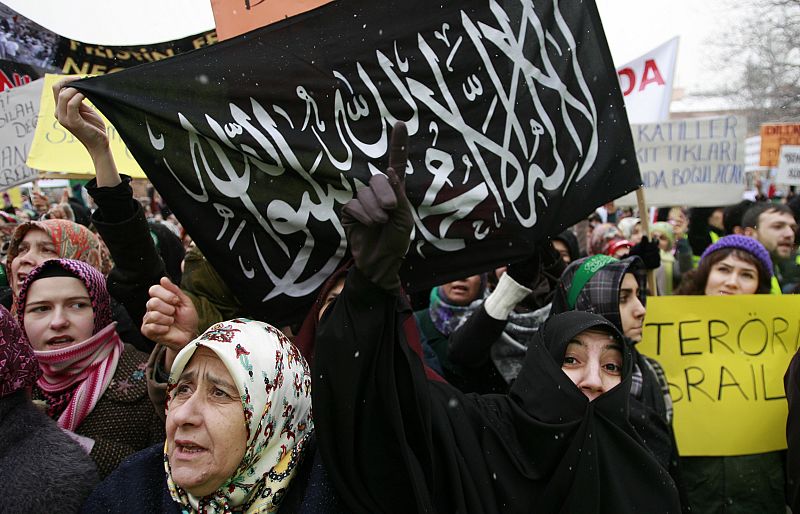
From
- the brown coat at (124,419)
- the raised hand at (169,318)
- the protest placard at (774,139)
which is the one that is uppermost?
the raised hand at (169,318)

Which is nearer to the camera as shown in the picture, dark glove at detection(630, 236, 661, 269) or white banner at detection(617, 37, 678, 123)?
dark glove at detection(630, 236, 661, 269)

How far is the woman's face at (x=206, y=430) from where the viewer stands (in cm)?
179

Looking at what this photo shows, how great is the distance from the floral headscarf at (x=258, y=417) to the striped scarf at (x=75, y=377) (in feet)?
2.08

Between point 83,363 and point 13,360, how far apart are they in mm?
439

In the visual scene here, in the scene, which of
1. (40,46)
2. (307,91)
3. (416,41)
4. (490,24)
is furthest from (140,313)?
(40,46)

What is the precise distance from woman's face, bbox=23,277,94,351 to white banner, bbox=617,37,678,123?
499cm

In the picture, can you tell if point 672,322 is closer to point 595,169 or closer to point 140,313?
point 595,169

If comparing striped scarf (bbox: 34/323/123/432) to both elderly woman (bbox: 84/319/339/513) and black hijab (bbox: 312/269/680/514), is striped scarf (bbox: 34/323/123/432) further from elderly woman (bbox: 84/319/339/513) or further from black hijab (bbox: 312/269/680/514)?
black hijab (bbox: 312/269/680/514)

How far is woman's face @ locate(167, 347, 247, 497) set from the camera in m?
1.79

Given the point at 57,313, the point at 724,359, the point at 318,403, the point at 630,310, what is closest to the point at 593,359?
the point at 630,310

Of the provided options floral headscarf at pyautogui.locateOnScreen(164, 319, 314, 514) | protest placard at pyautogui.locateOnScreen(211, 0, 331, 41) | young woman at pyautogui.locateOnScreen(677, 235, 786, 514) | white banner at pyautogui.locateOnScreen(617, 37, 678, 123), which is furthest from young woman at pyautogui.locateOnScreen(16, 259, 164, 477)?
white banner at pyautogui.locateOnScreen(617, 37, 678, 123)

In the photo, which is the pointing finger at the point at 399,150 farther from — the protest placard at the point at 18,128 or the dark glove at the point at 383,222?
the protest placard at the point at 18,128

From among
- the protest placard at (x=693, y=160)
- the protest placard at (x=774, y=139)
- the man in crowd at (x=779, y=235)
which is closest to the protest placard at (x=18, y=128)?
the protest placard at (x=693, y=160)

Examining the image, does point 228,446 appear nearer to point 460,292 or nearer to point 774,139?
point 460,292
